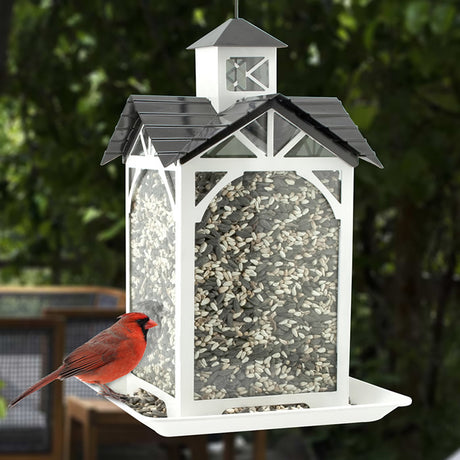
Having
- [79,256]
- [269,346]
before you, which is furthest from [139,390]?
[79,256]

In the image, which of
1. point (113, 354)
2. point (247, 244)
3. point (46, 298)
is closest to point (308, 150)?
point (247, 244)

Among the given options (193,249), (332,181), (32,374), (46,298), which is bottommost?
(32,374)

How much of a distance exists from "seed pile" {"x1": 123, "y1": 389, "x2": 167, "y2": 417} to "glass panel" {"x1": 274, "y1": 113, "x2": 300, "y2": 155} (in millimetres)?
423

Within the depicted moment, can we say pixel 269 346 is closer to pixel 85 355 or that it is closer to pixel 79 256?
pixel 85 355

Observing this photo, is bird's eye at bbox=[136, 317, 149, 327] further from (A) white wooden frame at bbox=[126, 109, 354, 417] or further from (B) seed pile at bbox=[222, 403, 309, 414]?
(B) seed pile at bbox=[222, 403, 309, 414]

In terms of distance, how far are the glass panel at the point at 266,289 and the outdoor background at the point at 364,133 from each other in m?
1.35

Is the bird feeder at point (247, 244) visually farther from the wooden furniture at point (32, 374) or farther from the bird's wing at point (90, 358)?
the wooden furniture at point (32, 374)

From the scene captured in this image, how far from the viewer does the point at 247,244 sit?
4.42 feet

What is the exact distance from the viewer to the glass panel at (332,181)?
1404 mm

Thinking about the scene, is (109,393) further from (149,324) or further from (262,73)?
(262,73)

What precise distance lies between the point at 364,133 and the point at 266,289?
1.68 metres

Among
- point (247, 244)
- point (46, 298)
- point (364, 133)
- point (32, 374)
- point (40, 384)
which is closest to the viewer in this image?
point (40, 384)

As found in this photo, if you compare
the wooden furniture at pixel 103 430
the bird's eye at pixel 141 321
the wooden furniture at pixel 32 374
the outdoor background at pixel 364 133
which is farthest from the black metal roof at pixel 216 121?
the wooden furniture at pixel 32 374

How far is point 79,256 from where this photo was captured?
466 cm
